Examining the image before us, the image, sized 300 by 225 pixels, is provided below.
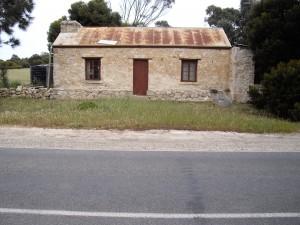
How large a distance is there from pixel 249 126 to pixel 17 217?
934cm

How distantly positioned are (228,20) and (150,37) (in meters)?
24.0

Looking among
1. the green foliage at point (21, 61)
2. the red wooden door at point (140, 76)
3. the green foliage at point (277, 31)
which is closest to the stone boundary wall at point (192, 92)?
the red wooden door at point (140, 76)

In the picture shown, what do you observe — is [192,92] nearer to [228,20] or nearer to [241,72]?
[241,72]

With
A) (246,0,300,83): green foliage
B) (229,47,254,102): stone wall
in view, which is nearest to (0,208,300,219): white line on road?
(246,0,300,83): green foliage

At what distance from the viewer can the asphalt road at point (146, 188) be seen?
4723 mm

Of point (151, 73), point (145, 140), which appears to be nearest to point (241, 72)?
point (151, 73)

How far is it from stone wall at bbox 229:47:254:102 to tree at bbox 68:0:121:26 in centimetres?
1881

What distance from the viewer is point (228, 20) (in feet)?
150

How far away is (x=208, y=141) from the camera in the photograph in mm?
10219

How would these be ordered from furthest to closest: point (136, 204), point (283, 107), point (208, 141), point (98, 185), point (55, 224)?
1. point (283, 107)
2. point (208, 141)
3. point (98, 185)
4. point (136, 204)
5. point (55, 224)

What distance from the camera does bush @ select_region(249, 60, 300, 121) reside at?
49.1 feet

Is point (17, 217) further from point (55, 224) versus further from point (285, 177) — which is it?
point (285, 177)

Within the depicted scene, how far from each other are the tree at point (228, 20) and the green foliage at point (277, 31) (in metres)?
17.9

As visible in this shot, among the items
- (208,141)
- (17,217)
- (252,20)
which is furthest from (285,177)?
(252,20)
